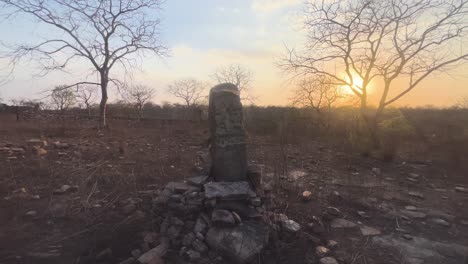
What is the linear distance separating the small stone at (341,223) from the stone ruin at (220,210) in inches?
36.6

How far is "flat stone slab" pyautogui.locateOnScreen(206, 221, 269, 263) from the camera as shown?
3920 mm

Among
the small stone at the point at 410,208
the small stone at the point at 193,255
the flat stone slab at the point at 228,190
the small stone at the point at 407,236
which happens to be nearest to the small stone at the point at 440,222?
the small stone at the point at 410,208

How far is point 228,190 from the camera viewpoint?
4.54m

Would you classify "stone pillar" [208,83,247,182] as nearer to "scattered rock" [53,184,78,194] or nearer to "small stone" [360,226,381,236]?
"small stone" [360,226,381,236]

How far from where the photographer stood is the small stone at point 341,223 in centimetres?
515

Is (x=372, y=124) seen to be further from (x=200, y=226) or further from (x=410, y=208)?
(x=200, y=226)

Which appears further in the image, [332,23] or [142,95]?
[142,95]

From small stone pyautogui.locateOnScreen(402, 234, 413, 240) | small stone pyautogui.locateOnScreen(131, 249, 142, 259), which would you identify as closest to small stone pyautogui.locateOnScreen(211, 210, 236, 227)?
small stone pyautogui.locateOnScreen(131, 249, 142, 259)

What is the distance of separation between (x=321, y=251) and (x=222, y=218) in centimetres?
132

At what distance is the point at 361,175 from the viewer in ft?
28.4

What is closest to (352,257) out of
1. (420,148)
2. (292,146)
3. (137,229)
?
(137,229)

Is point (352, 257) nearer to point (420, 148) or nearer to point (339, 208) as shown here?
point (339, 208)

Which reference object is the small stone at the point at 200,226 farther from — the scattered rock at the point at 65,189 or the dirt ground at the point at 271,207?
the scattered rock at the point at 65,189

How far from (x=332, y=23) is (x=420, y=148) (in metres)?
6.03
